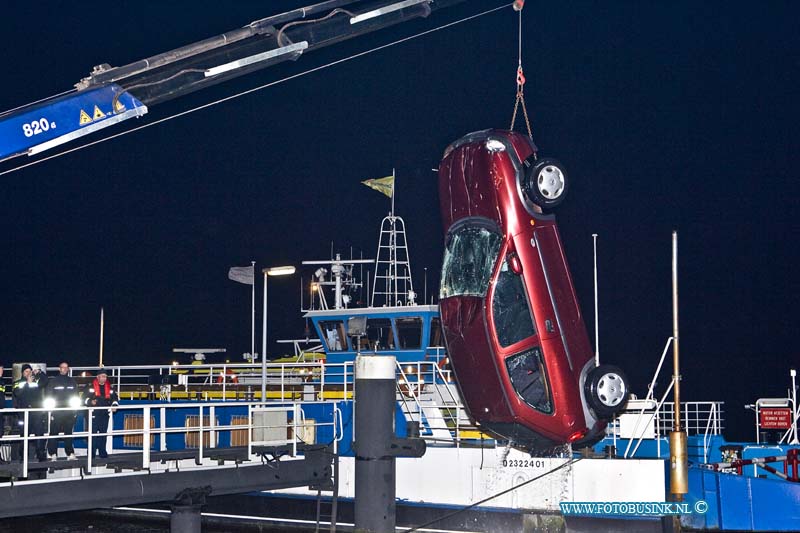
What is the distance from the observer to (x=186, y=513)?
15914mm

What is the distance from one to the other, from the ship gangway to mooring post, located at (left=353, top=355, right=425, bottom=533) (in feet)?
9.85

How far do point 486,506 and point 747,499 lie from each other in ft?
16.1

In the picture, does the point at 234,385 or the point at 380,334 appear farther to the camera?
the point at 380,334

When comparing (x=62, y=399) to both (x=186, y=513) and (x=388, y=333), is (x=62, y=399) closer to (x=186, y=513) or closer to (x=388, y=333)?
(x=186, y=513)

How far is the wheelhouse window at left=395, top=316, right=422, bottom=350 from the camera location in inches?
1048

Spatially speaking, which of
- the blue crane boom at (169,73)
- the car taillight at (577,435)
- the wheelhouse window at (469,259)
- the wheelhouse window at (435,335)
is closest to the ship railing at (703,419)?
the car taillight at (577,435)

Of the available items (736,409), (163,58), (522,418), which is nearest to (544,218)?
(522,418)

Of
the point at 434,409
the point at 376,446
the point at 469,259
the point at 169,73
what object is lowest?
the point at 376,446

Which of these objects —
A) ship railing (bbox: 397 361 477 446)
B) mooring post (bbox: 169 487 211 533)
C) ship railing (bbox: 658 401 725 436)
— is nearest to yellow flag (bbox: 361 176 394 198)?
ship railing (bbox: 397 361 477 446)

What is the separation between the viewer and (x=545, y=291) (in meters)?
16.9

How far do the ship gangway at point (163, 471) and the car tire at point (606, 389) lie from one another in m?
4.90

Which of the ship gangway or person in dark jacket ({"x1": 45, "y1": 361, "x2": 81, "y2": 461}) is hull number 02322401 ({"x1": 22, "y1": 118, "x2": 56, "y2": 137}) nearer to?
the ship gangway

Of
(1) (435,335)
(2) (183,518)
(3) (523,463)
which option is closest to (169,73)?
(2) (183,518)

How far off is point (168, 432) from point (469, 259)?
752 centimetres
